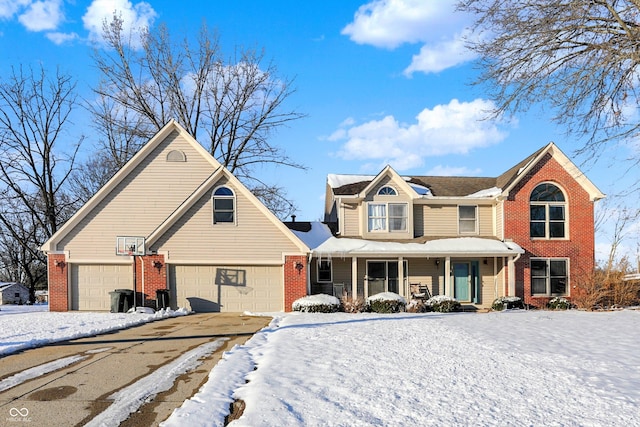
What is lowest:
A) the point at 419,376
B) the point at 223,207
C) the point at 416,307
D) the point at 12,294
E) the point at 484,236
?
the point at 12,294

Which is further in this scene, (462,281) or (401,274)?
(462,281)

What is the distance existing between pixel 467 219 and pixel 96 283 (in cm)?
1556

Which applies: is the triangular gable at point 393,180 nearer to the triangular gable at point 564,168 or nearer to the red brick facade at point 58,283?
the triangular gable at point 564,168

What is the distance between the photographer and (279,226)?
20.4m

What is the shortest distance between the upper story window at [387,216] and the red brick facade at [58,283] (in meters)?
12.2

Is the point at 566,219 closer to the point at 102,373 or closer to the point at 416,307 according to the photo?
the point at 416,307

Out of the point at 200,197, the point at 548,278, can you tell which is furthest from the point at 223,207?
the point at 548,278

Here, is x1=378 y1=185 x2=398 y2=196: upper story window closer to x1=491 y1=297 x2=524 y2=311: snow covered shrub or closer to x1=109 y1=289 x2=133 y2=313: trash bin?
x1=491 y1=297 x2=524 y2=311: snow covered shrub

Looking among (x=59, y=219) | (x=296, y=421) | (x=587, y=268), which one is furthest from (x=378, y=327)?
(x=59, y=219)

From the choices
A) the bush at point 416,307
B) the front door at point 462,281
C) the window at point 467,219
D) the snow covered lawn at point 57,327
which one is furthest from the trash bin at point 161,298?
the window at point 467,219

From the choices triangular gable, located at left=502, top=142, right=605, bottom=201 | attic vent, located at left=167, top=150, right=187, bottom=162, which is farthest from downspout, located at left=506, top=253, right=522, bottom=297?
attic vent, located at left=167, top=150, right=187, bottom=162

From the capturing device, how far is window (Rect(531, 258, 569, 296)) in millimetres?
→ 22141

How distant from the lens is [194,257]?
796 inches

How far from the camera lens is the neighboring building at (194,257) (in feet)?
66.2
